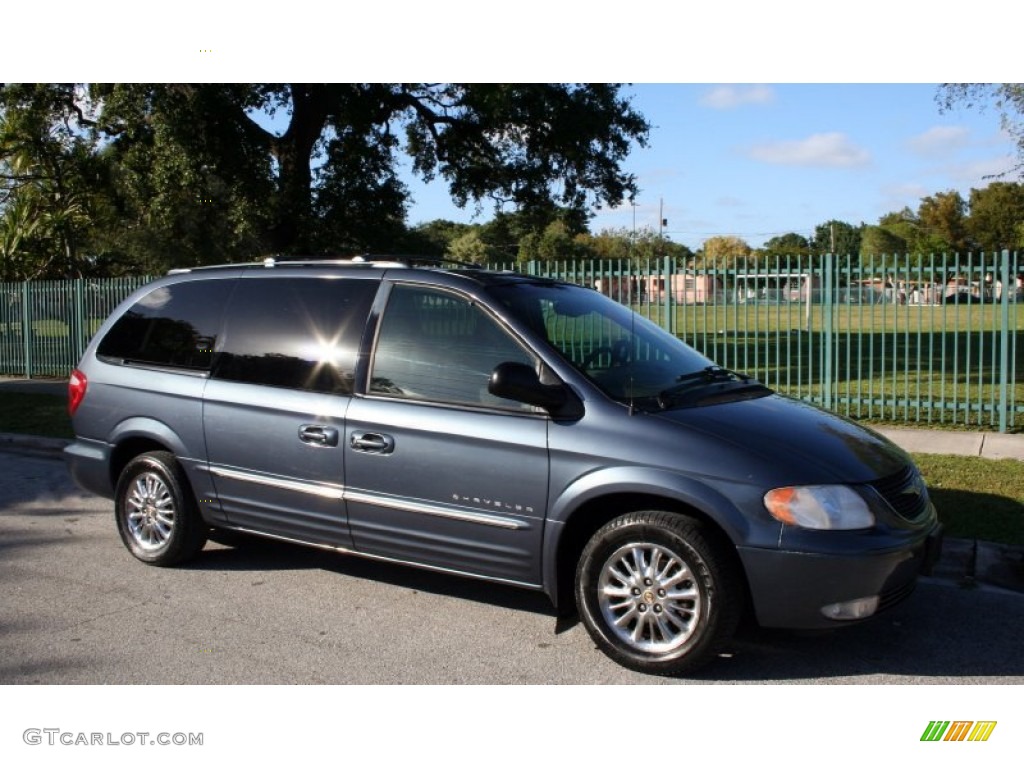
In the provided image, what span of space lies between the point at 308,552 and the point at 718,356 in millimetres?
8936

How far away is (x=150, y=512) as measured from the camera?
19.4ft

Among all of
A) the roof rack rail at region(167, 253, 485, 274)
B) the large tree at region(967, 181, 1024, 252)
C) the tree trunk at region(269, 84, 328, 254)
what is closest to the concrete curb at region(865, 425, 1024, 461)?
the roof rack rail at region(167, 253, 485, 274)

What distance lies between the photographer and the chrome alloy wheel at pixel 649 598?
4.16 meters

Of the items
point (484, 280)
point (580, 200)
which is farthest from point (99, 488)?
point (580, 200)

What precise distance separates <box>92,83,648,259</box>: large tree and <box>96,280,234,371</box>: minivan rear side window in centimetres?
1124

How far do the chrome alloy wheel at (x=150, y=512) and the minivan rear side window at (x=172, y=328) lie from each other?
2.48ft

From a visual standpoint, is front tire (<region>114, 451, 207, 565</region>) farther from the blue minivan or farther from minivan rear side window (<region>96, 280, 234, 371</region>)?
minivan rear side window (<region>96, 280, 234, 371</region>)

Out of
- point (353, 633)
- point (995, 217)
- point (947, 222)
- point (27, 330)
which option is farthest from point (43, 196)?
point (947, 222)

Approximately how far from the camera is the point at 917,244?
72.2 m

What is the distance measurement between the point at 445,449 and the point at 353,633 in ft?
3.49

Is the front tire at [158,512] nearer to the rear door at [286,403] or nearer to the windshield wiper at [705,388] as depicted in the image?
the rear door at [286,403]

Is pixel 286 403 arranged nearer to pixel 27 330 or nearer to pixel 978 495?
pixel 978 495

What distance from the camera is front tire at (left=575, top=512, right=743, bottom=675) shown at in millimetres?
4078
